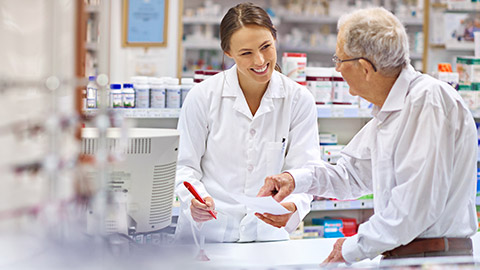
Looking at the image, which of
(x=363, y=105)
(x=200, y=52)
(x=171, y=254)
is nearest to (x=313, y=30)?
(x=200, y=52)

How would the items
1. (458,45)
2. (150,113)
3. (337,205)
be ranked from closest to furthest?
(150,113), (337,205), (458,45)

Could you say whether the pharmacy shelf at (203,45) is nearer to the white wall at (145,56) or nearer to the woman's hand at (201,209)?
the white wall at (145,56)

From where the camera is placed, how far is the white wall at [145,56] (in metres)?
5.46

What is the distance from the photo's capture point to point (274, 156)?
271cm

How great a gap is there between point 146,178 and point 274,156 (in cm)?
72

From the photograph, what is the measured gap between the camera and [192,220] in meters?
2.70

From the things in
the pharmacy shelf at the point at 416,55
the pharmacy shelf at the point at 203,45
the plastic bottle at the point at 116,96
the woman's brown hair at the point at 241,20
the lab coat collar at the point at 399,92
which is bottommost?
the plastic bottle at the point at 116,96

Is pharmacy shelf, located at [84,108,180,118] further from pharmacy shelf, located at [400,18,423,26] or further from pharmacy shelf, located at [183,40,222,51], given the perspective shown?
pharmacy shelf, located at [400,18,423,26]

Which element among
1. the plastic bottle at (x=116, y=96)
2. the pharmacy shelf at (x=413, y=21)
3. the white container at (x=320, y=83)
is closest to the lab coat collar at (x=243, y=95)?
the plastic bottle at (x=116, y=96)

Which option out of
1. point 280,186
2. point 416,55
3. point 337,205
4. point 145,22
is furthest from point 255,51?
point 416,55

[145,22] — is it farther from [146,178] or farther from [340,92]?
[146,178]

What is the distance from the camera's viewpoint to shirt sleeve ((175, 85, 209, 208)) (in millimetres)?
2637

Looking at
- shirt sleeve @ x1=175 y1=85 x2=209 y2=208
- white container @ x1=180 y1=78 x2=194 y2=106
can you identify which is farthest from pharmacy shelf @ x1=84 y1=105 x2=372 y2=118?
shirt sleeve @ x1=175 y1=85 x2=209 y2=208

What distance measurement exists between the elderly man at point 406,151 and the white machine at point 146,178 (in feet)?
2.21
